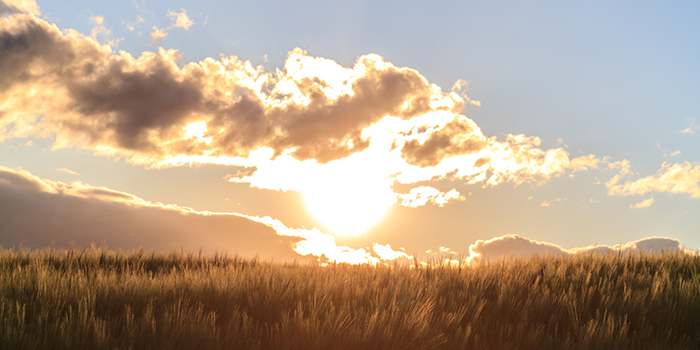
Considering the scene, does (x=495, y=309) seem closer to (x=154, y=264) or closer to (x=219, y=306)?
(x=219, y=306)

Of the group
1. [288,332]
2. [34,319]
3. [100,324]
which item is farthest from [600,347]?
[34,319]

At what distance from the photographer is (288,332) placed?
14.4 feet

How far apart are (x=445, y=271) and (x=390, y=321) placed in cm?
431

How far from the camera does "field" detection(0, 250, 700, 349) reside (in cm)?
424

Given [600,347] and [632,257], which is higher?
[632,257]

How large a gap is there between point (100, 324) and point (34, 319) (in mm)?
985

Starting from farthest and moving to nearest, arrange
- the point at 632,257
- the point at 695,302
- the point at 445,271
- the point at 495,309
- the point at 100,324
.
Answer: the point at 632,257
the point at 445,271
the point at 695,302
the point at 495,309
the point at 100,324

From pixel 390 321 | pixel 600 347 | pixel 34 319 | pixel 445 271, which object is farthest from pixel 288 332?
pixel 445 271

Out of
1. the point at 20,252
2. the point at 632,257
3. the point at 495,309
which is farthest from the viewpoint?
the point at 20,252

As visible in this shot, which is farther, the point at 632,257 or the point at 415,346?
the point at 632,257

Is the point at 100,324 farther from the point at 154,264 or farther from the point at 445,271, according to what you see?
the point at 154,264

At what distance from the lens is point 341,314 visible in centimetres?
454

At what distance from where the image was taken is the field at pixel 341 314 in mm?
4242

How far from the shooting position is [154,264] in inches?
478
